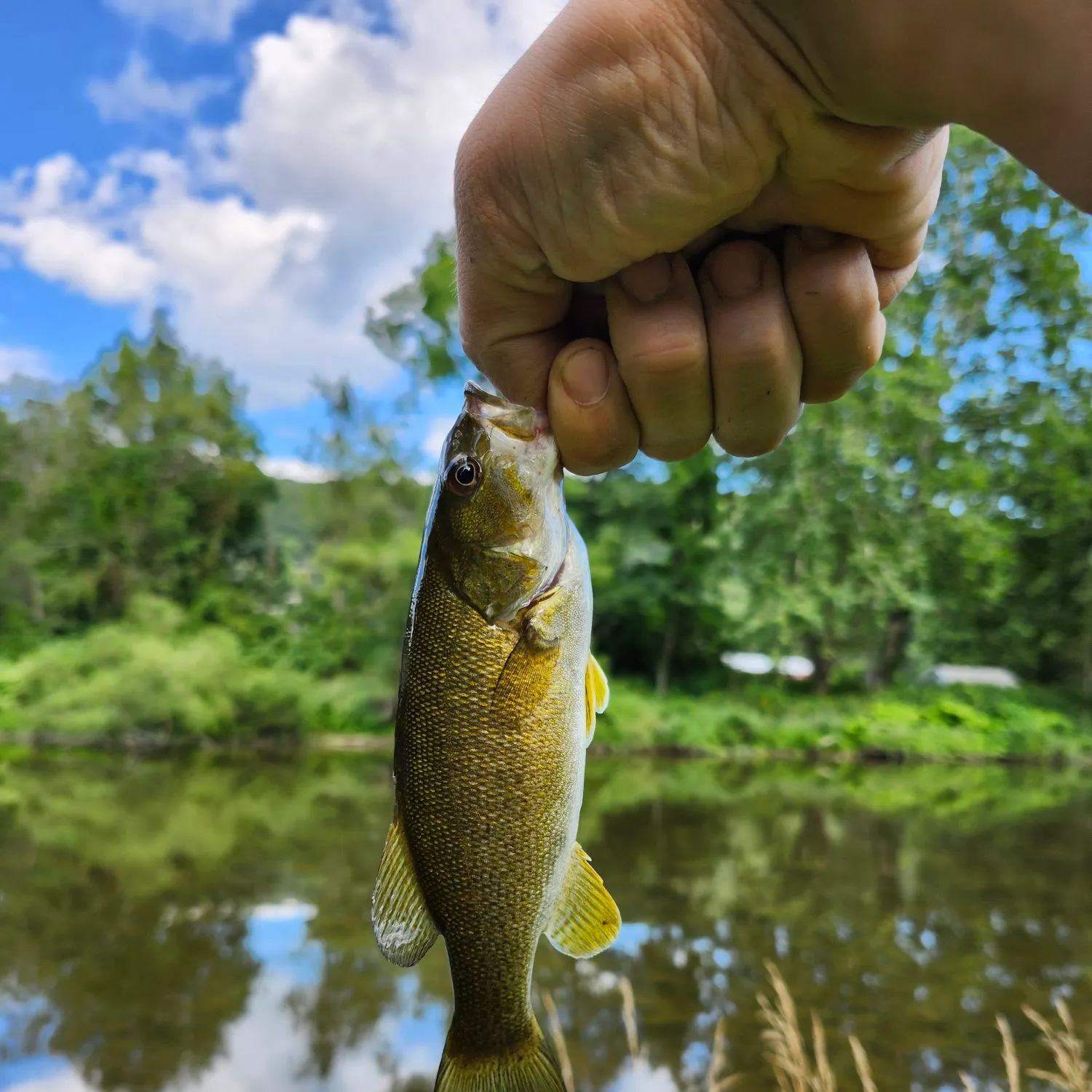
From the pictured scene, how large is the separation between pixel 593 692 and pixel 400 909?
2.16ft

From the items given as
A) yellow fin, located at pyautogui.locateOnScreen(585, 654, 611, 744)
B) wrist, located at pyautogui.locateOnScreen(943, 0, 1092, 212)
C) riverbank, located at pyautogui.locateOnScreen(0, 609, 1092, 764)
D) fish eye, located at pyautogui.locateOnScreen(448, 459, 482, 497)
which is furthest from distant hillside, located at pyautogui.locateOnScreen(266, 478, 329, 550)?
wrist, located at pyautogui.locateOnScreen(943, 0, 1092, 212)

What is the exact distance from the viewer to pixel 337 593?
94.5 feet

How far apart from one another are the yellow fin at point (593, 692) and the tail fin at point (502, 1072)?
2.31 ft

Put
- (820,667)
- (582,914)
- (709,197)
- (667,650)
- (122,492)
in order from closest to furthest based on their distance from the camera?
(709,197) < (582,914) < (820,667) < (667,650) < (122,492)

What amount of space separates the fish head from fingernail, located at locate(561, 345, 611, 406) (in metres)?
0.13

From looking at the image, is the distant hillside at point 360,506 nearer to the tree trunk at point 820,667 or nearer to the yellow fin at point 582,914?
the tree trunk at point 820,667

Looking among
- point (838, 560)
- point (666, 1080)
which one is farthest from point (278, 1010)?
point (838, 560)

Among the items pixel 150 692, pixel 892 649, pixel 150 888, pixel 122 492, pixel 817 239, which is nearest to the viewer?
pixel 817 239

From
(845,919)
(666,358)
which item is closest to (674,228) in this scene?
(666,358)

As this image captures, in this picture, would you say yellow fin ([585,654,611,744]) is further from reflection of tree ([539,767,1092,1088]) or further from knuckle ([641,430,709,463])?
reflection of tree ([539,767,1092,1088])

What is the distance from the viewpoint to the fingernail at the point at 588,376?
2.00 m

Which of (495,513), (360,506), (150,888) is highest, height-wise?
(360,506)

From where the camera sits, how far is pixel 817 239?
6.12 feet

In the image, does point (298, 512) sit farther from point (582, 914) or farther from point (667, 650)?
point (582, 914)
